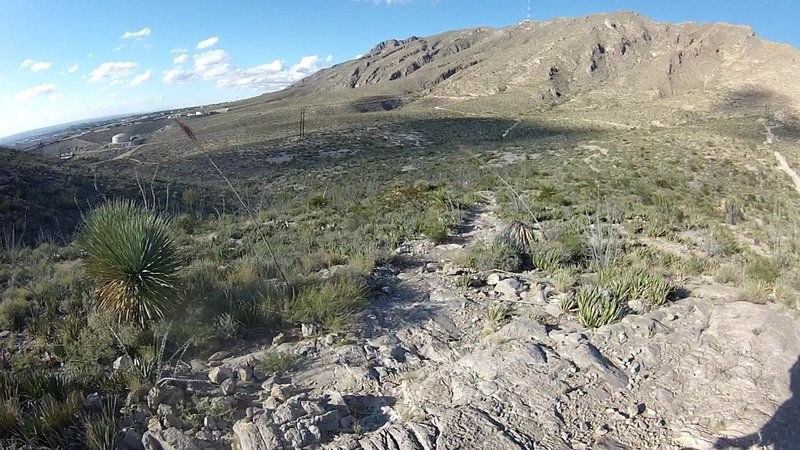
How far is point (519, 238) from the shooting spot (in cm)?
923

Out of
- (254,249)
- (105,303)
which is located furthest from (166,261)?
(254,249)

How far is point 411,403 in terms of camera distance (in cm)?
446

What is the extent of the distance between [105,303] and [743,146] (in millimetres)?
35465

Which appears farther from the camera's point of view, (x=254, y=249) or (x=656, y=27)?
(x=656, y=27)

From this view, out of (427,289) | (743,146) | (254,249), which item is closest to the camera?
(427,289)

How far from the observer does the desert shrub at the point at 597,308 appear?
19.4 feet

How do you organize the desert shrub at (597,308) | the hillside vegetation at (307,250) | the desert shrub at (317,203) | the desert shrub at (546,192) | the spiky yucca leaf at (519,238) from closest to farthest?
the hillside vegetation at (307,250)
the desert shrub at (597,308)
the spiky yucca leaf at (519,238)
the desert shrub at (317,203)
the desert shrub at (546,192)

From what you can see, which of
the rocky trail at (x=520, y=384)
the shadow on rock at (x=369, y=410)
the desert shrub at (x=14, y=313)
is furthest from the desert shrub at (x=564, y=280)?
the desert shrub at (x=14, y=313)

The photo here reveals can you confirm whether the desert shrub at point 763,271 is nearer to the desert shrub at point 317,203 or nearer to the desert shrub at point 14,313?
the desert shrub at point 14,313

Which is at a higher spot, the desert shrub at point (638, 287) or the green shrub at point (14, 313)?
the green shrub at point (14, 313)

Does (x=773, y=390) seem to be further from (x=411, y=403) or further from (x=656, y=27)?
(x=656, y=27)

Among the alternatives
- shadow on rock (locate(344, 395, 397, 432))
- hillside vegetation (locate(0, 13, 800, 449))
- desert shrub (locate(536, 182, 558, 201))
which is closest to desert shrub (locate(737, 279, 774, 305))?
hillside vegetation (locate(0, 13, 800, 449))

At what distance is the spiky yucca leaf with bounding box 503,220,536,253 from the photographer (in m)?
8.98

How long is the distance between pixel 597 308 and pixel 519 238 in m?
3.31
